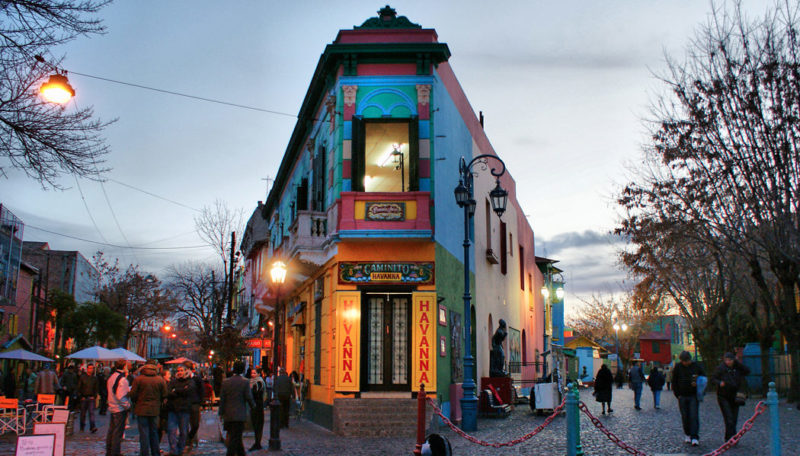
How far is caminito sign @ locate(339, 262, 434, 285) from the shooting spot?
1703cm

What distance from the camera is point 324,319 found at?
1867 centimetres

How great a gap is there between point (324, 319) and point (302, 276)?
269cm

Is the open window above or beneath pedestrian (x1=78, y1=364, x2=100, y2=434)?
above

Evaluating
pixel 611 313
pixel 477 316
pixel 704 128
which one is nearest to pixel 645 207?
pixel 704 128

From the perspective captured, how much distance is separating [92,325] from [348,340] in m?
33.2

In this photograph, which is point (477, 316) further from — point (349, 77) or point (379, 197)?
point (349, 77)

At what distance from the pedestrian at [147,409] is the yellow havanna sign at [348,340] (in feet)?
18.2

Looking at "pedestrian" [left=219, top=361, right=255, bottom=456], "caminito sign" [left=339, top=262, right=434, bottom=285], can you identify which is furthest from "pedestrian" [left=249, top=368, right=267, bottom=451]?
"caminito sign" [left=339, top=262, right=434, bottom=285]

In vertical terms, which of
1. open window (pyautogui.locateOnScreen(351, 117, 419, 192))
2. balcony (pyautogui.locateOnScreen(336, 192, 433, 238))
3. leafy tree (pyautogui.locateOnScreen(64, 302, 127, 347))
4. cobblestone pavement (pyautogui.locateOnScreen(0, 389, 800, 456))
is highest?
open window (pyautogui.locateOnScreen(351, 117, 419, 192))

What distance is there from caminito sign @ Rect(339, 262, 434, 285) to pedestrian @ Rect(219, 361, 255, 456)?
225 inches

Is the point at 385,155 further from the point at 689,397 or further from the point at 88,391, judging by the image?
the point at 88,391

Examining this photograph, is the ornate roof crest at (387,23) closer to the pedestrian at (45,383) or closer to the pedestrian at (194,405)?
the pedestrian at (194,405)

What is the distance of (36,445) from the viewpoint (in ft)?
26.2

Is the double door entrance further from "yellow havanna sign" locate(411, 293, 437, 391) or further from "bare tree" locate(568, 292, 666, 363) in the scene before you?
"bare tree" locate(568, 292, 666, 363)
